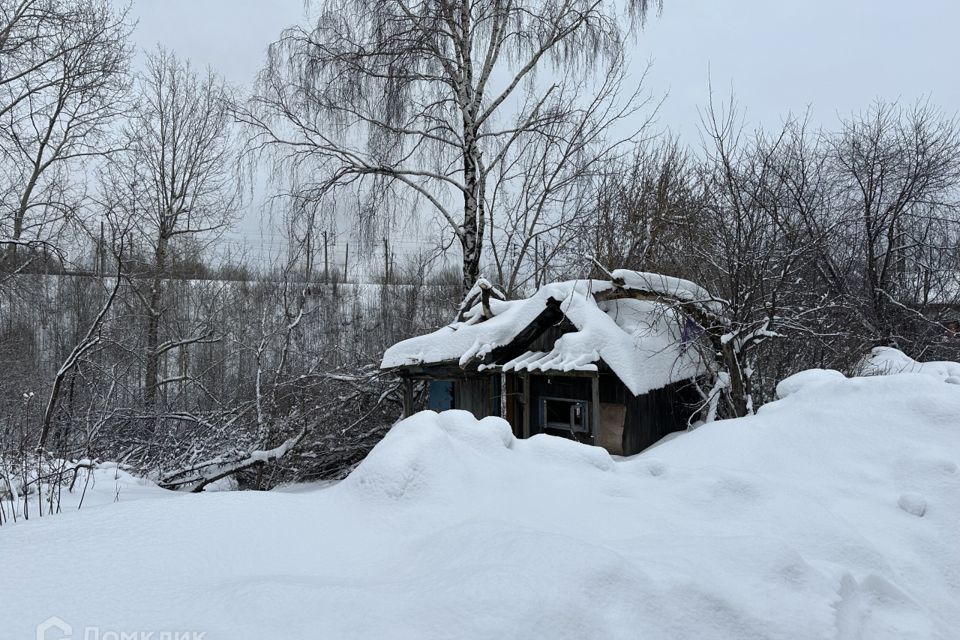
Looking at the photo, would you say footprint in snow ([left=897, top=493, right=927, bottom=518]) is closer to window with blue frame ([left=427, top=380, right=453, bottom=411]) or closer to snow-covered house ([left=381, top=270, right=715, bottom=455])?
snow-covered house ([left=381, top=270, right=715, bottom=455])

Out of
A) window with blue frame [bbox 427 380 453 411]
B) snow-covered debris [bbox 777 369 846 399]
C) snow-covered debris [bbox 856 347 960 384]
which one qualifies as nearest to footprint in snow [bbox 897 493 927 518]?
snow-covered debris [bbox 777 369 846 399]

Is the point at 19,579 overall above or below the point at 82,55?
below

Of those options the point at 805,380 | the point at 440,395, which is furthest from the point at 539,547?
the point at 440,395

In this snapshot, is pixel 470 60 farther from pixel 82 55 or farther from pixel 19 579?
pixel 19 579

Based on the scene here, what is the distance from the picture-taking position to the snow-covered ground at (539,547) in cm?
177

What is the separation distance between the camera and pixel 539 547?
2027 millimetres

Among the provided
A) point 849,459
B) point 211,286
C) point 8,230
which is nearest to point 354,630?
point 849,459

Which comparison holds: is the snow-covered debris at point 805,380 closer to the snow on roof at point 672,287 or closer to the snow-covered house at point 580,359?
the snow on roof at point 672,287

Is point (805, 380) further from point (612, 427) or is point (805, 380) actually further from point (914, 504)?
point (612, 427)

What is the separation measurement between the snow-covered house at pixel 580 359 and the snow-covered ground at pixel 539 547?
A: 3967 millimetres

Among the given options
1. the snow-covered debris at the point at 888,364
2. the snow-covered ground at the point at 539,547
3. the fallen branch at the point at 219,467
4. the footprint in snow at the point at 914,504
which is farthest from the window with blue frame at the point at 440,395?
the footprint in snow at the point at 914,504

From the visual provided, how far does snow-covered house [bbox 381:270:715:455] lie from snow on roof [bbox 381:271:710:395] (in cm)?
2

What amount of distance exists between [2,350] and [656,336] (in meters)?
17.0

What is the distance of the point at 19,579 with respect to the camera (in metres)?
1.97
